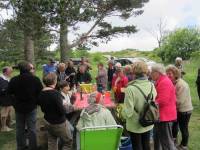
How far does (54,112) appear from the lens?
6.21 meters

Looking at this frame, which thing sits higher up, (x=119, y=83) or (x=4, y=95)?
(x=119, y=83)

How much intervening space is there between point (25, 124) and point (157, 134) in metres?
2.54

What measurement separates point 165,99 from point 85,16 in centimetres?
736

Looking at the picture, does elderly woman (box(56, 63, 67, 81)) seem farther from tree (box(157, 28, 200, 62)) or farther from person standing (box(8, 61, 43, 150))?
tree (box(157, 28, 200, 62))

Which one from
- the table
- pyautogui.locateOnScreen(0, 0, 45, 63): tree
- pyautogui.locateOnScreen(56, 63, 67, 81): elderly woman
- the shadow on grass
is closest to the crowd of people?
the table

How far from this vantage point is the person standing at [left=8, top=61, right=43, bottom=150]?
711 cm

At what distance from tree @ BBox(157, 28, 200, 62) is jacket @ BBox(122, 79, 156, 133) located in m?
43.8

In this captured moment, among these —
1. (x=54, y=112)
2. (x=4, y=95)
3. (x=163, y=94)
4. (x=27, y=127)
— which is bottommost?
(x=27, y=127)

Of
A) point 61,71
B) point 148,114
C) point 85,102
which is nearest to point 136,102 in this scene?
point 148,114

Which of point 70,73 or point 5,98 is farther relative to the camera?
point 70,73

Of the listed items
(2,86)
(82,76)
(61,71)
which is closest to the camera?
(2,86)

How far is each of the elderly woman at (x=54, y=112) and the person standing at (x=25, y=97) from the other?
88 cm

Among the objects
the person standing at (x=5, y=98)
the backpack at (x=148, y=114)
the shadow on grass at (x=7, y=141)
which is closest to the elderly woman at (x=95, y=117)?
the backpack at (x=148, y=114)

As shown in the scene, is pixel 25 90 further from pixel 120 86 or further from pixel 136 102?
pixel 120 86
